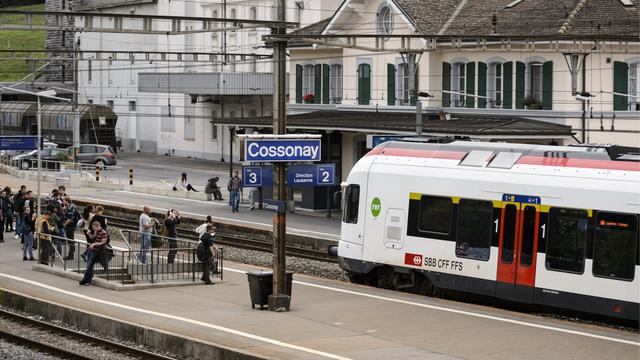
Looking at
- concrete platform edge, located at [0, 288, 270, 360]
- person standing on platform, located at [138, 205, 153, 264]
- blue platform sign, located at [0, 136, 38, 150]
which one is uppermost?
blue platform sign, located at [0, 136, 38, 150]

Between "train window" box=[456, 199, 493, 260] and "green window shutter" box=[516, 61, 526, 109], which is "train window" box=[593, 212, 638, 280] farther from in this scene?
"green window shutter" box=[516, 61, 526, 109]

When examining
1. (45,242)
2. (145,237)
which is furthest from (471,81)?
(45,242)

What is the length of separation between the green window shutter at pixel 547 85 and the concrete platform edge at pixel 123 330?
23135 millimetres

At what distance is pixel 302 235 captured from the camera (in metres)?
37.4

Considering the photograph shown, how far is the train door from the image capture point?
69.9 ft

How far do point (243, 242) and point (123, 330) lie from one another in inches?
674

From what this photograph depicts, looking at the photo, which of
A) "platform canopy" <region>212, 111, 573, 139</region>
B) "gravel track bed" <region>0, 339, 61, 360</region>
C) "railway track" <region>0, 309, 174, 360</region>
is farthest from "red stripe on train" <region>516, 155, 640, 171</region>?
"platform canopy" <region>212, 111, 573, 139</region>

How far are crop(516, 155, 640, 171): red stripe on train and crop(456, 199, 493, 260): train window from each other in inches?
44.3

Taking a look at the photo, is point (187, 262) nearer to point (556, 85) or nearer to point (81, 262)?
point (81, 262)

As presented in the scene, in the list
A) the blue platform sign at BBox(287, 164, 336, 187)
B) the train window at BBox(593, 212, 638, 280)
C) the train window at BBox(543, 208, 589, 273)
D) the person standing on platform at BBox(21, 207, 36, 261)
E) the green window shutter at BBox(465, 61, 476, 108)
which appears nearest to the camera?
the train window at BBox(593, 212, 638, 280)

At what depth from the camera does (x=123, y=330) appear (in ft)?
64.4

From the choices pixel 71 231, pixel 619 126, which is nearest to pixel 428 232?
pixel 71 231

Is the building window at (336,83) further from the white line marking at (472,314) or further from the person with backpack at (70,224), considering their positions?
the white line marking at (472,314)

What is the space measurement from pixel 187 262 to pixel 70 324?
480 cm
